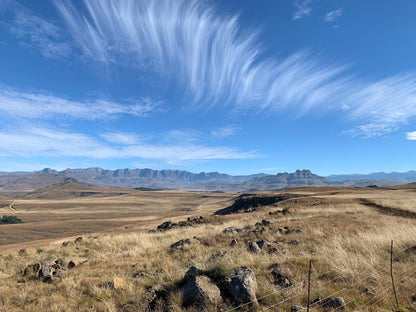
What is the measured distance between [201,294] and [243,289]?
1012 millimetres

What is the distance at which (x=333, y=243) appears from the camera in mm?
9570

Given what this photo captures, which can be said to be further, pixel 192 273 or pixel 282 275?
pixel 282 275

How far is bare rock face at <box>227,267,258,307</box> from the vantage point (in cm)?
524

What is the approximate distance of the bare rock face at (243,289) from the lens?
17.2 feet

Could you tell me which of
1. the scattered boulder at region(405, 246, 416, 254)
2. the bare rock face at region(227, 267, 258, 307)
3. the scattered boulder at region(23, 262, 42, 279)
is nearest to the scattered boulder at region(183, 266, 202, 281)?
the bare rock face at region(227, 267, 258, 307)

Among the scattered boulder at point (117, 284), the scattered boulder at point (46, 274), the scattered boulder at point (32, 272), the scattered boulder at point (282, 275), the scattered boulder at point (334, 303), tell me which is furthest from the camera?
the scattered boulder at point (32, 272)

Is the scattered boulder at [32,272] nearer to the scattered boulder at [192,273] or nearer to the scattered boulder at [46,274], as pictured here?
the scattered boulder at [46,274]

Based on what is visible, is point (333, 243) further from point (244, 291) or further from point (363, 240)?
point (244, 291)

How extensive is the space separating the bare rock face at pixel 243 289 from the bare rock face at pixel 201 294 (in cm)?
36

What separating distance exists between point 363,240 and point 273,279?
18.8 ft

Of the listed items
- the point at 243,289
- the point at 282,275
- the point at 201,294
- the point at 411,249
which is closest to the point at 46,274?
the point at 201,294

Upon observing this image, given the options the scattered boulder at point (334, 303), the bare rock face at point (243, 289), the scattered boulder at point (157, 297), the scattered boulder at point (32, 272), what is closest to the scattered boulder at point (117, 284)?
the scattered boulder at point (157, 297)

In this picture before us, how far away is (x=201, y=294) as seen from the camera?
5.19 metres

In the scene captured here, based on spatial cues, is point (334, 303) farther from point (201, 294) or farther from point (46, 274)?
point (46, 274)
